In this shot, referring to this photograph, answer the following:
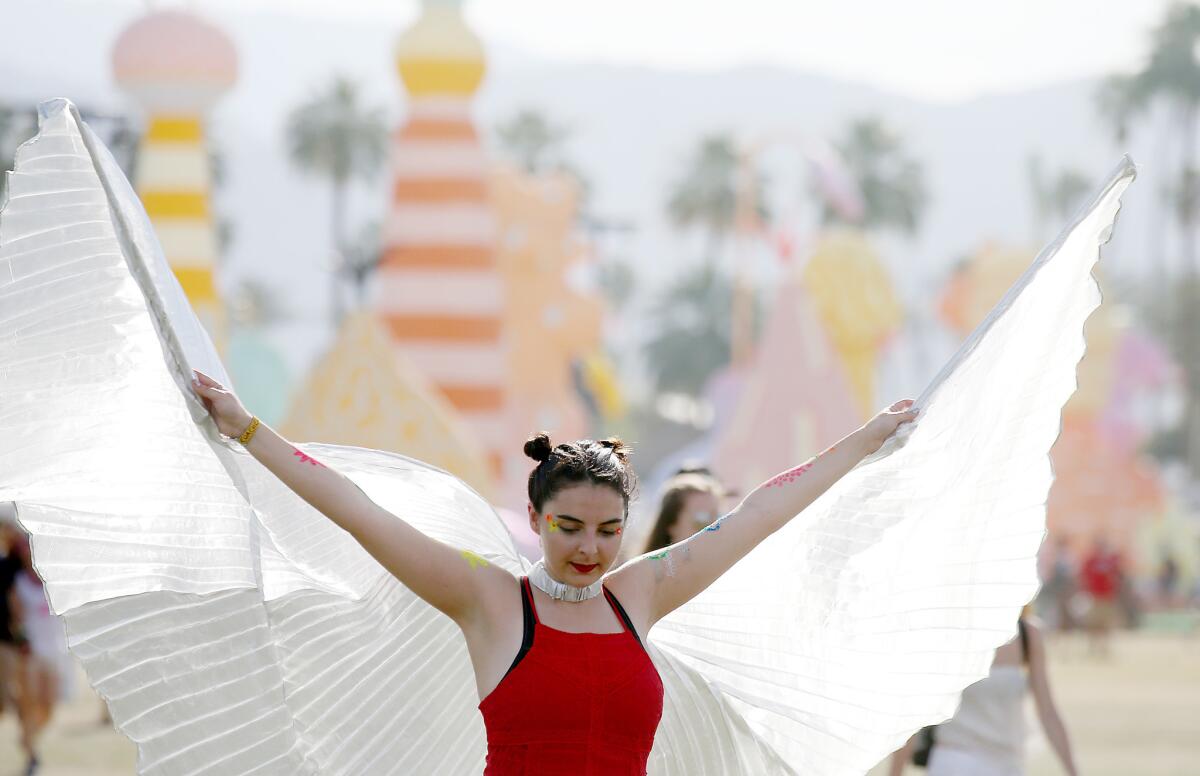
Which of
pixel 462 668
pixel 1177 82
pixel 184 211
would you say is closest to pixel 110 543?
pixel 462 668

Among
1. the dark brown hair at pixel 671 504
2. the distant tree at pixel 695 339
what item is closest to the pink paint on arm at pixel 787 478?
the dark brown hair at pixel 671 504

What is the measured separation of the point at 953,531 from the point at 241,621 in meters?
1.67

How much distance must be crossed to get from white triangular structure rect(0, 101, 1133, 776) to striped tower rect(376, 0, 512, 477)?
1408cm

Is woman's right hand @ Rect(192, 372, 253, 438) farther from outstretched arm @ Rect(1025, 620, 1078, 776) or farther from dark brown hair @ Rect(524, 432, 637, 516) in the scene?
outstretched arm @ Rect(1025, 620, 1078, 776)

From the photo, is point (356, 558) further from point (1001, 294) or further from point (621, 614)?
point (1001, 294)

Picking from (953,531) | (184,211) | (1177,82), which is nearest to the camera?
(953,531)

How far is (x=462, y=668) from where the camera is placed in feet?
15.7

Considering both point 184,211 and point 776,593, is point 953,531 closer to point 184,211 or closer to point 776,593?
point 776,593

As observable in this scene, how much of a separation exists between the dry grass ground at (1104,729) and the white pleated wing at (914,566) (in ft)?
10.5

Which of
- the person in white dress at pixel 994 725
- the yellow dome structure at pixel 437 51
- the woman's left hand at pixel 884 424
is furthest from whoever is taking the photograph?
the yellow dome structure at pixel 437 51

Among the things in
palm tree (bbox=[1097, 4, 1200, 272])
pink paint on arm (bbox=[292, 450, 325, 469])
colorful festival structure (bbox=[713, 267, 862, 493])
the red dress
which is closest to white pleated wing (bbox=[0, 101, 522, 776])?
pink paint on arm (bbox=[292, 450, 325, 469])

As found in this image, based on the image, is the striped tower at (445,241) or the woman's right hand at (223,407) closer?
the woman's right hand at (223,407)

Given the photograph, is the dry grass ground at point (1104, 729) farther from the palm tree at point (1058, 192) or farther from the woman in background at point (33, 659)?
the palm tree at point (1058, 192)

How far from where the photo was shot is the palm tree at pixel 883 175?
7594cm
